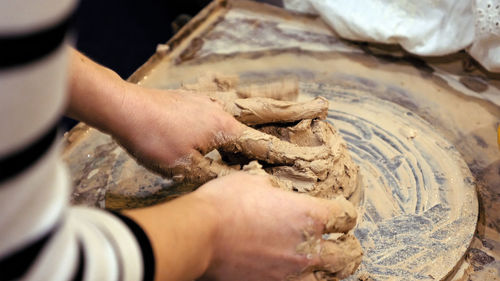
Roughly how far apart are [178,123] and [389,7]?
3.52 feet

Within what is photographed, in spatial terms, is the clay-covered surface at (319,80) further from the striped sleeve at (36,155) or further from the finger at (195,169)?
the striped sleeve at (36,155)

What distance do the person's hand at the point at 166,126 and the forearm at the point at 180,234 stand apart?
32 cm

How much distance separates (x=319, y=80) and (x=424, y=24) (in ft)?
1.41

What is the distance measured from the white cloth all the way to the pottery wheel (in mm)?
283

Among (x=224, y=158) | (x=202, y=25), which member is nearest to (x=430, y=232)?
(x=224, y=158)

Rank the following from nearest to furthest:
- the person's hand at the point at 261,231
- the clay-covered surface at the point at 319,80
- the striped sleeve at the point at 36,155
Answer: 1. the striped sleeve at the point at 36,155
2. the person's hand at the point at 261,231
3. the clay-covered surface at the point at 319,80

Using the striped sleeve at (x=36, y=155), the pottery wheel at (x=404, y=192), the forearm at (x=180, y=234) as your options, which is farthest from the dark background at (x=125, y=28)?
the striped sleeve at (x=36, y=155)

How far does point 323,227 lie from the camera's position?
0.94 meters

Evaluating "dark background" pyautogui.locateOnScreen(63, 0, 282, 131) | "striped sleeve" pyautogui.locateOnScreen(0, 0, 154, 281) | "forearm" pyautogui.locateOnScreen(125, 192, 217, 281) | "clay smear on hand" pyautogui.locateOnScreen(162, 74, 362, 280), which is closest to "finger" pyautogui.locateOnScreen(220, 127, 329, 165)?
"clay smear on hand" pyautogui.locateOnScreen(162, 74, 362, 280)

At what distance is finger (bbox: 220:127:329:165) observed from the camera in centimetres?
123

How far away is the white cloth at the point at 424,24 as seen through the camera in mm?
1558

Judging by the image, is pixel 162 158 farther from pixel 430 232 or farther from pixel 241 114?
pixel 430 232

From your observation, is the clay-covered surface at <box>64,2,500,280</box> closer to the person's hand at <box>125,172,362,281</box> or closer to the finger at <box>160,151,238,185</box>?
the finger at <box>160,151,238,185</box>

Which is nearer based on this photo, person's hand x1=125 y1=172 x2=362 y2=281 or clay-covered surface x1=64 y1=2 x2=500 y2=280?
person's hand x1=125 y1=172 x2=362 y2=281
